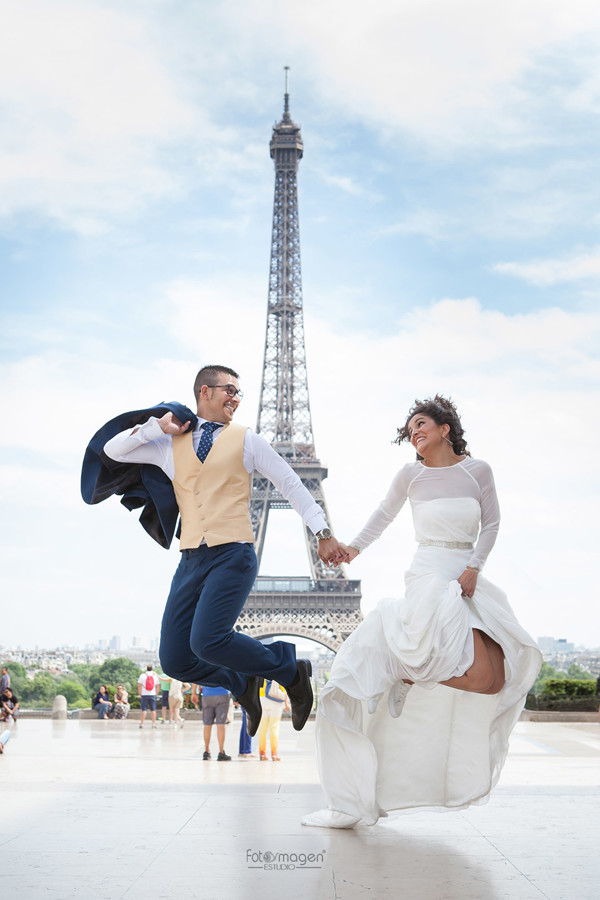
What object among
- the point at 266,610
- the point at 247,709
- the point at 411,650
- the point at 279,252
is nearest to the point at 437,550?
the point at 411,650

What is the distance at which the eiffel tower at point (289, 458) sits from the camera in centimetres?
4931

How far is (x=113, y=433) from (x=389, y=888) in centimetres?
287

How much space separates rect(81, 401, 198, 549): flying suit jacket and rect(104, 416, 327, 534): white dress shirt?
0.09m

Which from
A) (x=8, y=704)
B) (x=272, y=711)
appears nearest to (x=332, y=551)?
(x=272, y=711)

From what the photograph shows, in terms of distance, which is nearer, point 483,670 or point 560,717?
point 483,670

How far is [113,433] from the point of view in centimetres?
526

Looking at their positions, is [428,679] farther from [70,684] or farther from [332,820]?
[70,684]

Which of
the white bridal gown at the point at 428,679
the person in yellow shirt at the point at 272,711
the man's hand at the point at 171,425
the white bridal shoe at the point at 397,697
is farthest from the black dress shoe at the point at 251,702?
the person in yellow shirt at the point at 272,711

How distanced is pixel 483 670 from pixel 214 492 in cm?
171

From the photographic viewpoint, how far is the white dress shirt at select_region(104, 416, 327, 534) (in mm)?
4996

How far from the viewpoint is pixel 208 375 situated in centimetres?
528

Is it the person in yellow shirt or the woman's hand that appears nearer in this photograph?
the woman's hand

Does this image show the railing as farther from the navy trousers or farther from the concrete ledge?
the navy trousers

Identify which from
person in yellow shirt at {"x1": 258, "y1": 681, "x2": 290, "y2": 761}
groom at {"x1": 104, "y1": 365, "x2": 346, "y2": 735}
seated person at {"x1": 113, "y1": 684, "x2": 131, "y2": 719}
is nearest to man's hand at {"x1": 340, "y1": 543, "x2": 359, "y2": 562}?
groom at {"x1": 104, "y1": 365, "x2": 346, "y2": 735}
